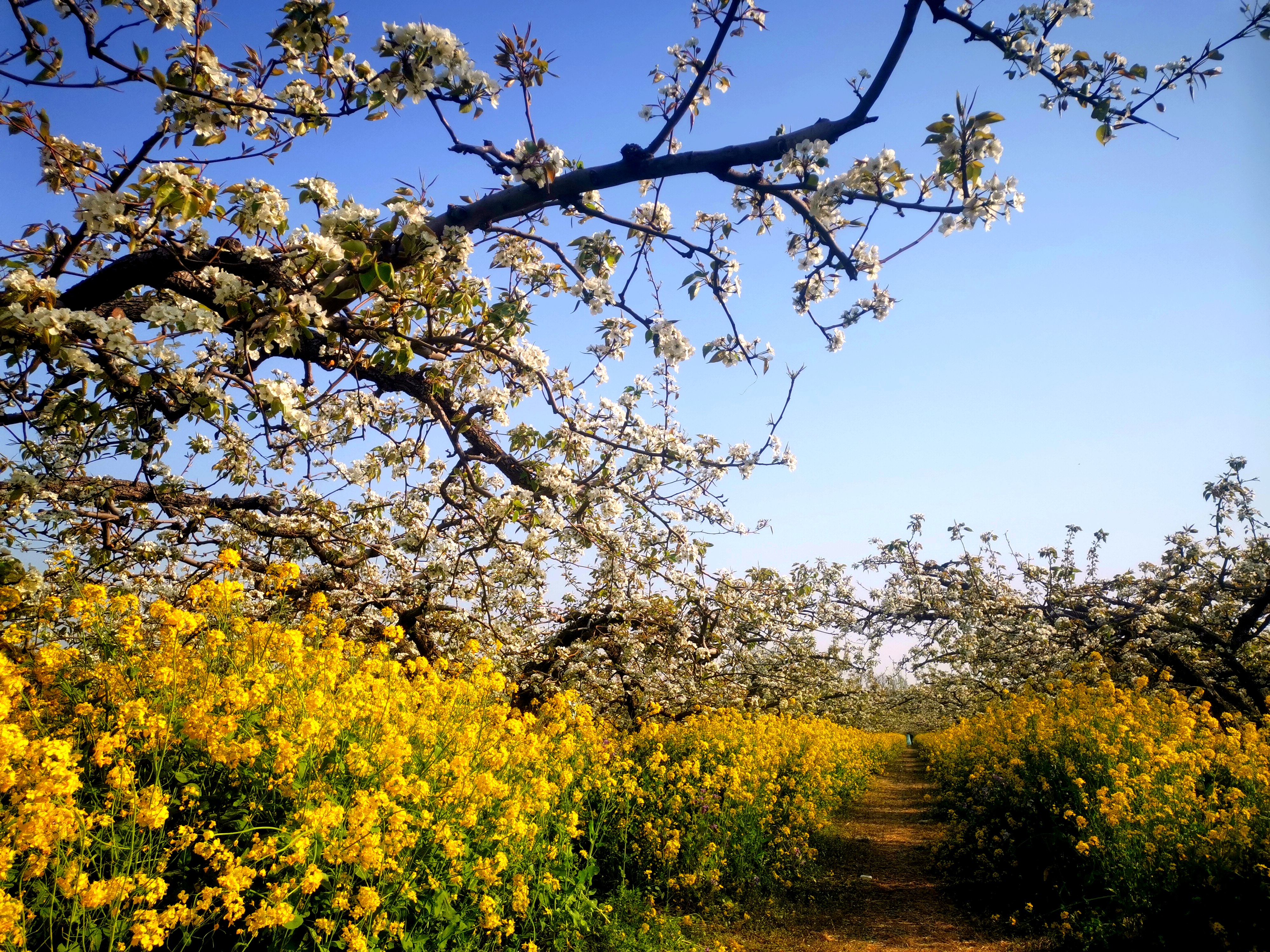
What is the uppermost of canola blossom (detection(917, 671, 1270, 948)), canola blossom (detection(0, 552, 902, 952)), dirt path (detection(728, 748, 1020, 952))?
canola blossom (detection(0, 552, 902, 952))

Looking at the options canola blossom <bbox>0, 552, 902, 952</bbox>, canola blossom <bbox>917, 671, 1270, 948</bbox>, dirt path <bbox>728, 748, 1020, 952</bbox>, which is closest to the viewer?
canola blossom <bbox>0, 552, 902, 952</bbox>

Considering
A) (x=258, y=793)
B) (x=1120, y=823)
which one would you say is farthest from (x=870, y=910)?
(x=258, y=793)

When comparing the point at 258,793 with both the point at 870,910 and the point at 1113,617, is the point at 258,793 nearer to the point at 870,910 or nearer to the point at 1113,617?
the point at 870,910

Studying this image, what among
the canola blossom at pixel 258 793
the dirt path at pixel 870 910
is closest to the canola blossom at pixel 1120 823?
the dirt path at pixel 870 910

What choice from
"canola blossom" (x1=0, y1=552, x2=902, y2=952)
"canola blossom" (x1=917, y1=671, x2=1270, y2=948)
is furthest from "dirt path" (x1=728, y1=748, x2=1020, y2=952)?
"canola blossom" (x1=0, y1=552, x2=902, y2=952)

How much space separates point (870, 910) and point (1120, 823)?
3.16 metres

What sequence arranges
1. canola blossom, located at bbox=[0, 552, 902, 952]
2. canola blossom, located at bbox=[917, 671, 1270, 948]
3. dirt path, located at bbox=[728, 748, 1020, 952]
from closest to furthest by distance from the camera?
canola blossom, located at bbox=[0, 552, 902, 952] → canola blossom, located at bbox=[917, 671, 1270, 948] → dirt path, located at bbox=[728, 748, 1020, 952]

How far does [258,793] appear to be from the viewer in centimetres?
341

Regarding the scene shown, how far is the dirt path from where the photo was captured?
20.9 feet

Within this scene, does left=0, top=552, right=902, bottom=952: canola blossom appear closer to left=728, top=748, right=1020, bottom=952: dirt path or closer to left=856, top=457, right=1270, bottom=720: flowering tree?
left=728, top=748, right=1020, bottom=952: dirt path

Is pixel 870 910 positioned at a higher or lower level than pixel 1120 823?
lower

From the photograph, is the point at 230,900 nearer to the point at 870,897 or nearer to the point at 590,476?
the point at 590,476

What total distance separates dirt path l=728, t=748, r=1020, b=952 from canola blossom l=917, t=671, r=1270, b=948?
51cm

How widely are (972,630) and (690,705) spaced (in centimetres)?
619
